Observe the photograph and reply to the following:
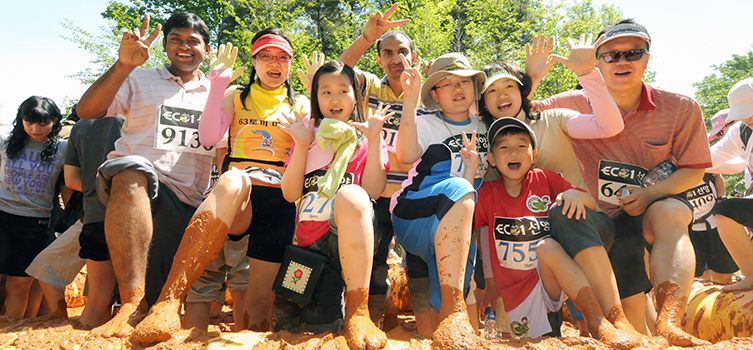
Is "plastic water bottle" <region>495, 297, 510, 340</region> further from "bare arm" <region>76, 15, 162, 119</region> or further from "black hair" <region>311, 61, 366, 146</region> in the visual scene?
"bare arm" <region>76, 15, 162, 119</region>

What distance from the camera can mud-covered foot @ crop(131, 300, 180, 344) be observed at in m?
2.09

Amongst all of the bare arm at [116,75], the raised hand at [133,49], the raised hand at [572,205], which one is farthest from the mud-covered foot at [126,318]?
the raised hand at [572,205]

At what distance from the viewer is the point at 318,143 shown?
2.75 m

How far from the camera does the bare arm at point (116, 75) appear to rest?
2.92m

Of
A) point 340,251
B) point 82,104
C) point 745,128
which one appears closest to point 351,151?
point 340,251

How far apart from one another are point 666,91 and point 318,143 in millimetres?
2408

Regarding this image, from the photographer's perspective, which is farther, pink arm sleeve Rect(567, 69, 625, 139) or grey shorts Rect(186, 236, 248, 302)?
grey shorts Rect(186, 236, 248, 302)

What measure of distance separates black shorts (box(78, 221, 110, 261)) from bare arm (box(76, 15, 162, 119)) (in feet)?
2.55

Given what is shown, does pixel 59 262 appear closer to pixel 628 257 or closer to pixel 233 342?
pixel 233 342

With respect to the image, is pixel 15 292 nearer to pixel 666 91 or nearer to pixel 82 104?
pixel 82 104

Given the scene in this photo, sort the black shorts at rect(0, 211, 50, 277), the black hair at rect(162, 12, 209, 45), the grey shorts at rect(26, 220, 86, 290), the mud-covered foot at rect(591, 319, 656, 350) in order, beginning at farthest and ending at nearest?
the black shorts at rect(0, 211, 50, 277)
the grey shorts at rect(26, 220, 86, 290)
the black hair at rect(162, 12, 209, 45)
the mud-covered foot at rect(591, 319, 656, 350)

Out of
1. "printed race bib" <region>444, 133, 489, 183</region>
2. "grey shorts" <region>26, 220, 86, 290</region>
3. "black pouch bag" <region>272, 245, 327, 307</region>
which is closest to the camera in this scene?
"black pouch bag" <region>272, 245, 327, 307</region>

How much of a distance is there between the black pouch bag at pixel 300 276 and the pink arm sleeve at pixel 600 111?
6.22 feet

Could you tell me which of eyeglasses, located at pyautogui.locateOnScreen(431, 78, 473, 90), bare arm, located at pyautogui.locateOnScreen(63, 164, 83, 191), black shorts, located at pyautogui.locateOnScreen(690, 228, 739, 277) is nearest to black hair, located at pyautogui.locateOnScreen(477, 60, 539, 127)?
eyeglasses, located at pyautogui.locateOnScreen(431, 78, 473, 90)
